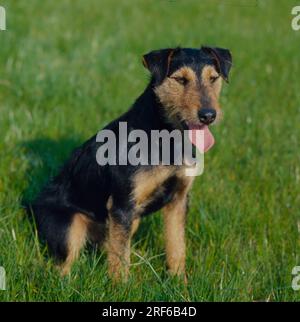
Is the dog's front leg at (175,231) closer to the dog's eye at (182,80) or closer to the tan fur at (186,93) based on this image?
the tan fur at (186,93)

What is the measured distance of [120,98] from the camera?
312 inches

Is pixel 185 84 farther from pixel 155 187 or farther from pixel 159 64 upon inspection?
pixel 155 187

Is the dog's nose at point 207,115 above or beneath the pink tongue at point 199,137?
above

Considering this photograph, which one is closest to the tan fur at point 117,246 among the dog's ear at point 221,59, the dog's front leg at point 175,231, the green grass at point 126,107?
the green grass at point 126,107

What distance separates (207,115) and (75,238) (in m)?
1.42

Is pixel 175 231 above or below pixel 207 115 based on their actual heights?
below

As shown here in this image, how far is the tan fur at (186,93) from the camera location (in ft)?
14.5

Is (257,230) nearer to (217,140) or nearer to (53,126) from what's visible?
(217,140)

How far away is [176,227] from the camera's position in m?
4.89

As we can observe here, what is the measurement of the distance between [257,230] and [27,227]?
1.91 meters

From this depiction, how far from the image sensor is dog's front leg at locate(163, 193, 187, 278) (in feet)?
15.8

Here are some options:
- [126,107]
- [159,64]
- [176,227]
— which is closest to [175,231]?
[176,227]

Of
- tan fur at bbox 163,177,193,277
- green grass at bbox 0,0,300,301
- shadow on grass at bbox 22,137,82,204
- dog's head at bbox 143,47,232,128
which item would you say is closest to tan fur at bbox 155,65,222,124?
dog's head at bbox 143,47,232,128

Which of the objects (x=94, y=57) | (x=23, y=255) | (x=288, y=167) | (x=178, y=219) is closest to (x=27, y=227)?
(x=23, y=255)
